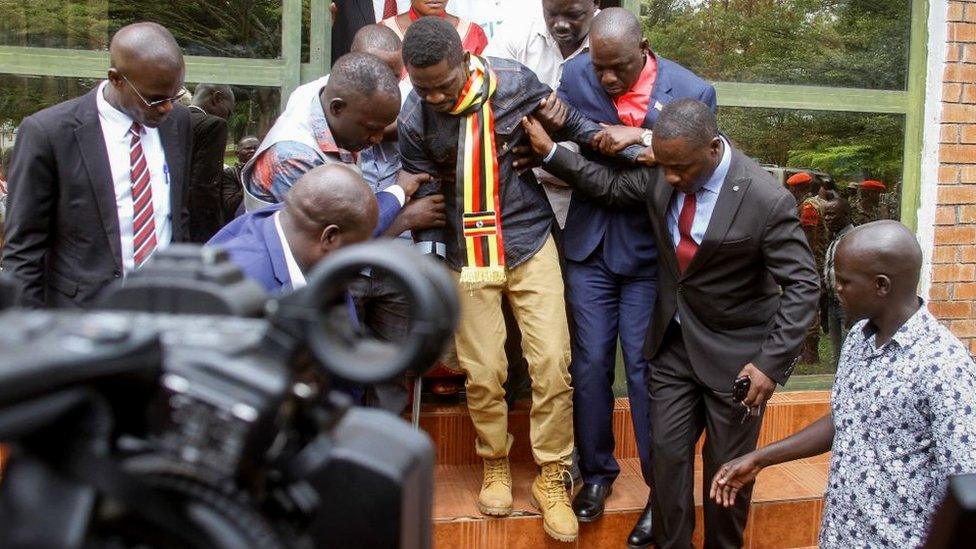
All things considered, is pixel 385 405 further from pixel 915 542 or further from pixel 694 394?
pixel 915 542

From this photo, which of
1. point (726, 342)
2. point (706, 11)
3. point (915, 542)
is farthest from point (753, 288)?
point (706, 11)

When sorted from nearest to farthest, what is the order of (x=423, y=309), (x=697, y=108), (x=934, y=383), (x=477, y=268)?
(x=423, y=309) < (x=934, y=383) < (x=697, y=108) < (x=477, y=268)

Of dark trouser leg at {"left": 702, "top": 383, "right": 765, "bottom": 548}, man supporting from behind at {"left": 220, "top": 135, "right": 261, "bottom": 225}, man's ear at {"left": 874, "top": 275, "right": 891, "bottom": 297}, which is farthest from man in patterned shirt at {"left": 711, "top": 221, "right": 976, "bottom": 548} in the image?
man supporting from behind at {"left": 220, "top": 135, "right": 261, "bottom": 225}

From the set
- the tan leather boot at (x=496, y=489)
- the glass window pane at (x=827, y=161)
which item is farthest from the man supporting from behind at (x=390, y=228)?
the glass window pane at (x=827, y=161)

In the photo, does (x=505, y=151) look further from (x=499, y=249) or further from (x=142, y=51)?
(x=142, y=51)

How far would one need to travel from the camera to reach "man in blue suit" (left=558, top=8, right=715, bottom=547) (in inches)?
163

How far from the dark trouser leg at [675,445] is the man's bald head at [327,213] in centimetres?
178

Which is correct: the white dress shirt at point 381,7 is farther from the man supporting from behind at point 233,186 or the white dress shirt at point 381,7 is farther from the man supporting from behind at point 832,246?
the man supporting from behind at point 832,246

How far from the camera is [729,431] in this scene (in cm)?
391

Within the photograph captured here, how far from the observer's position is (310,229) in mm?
2596

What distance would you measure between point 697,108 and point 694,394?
3.76ft

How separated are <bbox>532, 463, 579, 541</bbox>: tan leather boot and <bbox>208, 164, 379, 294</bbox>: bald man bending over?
1.84 metres

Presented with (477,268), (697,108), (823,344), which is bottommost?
(823,344)

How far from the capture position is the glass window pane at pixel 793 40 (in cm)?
504
